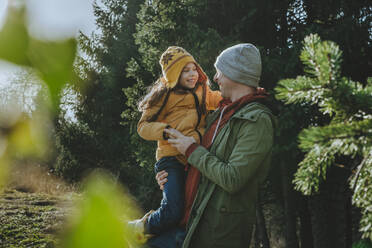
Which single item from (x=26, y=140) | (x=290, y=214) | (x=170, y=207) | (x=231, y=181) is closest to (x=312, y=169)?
(x=231, y=181)

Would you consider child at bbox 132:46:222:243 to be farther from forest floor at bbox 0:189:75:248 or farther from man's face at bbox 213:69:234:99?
forest floor at bbox 0:189:75:248

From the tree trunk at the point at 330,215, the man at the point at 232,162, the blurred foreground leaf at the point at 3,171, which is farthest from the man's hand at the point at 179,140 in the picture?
the tree trunk at the point at 330,215

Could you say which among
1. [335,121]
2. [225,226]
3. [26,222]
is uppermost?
[335,121]

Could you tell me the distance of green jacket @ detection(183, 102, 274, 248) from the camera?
1782 mm

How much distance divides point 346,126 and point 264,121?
2.89ft

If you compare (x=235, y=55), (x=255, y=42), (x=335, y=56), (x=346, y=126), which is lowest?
(x=346, y=126)

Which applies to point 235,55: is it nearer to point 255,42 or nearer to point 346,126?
point 346,126

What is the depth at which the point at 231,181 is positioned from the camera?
175 centimetres

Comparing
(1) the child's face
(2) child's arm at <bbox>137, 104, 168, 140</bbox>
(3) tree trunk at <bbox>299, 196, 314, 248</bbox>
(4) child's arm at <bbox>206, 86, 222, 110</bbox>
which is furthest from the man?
(3) tree trunk at <bbox>299, 196, 314, 248</bbox>

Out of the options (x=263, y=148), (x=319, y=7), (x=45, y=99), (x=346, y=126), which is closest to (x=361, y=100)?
(x=346, y=126)

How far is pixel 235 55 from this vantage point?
1.98m

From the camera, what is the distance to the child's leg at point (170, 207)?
202cm

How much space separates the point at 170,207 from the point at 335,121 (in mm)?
1147

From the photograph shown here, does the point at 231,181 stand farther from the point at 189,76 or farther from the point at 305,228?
the point at 305,228
